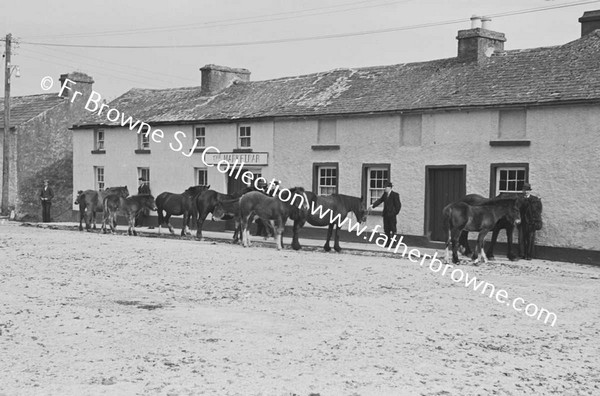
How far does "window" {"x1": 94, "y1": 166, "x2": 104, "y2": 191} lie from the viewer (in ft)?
129

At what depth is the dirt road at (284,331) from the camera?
8.97 m

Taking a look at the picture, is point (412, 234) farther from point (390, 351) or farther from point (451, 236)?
point (390, 351)

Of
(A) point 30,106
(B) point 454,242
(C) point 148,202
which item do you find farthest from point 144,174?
(B) point 454,242

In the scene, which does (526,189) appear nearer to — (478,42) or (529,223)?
(529,223)

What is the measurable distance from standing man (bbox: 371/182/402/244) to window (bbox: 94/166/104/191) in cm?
1780

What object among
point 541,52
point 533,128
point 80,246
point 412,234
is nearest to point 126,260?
point 80,246

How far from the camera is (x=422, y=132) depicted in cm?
2630

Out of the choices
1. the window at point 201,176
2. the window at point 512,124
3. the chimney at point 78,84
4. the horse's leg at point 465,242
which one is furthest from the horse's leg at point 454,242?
the chimney at point 78,84

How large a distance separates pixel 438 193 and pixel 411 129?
220cm

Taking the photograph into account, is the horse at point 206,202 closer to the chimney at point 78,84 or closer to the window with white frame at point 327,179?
→ the window with white frame at point 327,179

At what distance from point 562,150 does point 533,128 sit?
1.07 meters

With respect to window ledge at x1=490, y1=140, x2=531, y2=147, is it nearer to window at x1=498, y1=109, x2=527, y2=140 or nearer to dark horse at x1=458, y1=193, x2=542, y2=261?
window at x1=498, y1=109, x2=527, y2=140

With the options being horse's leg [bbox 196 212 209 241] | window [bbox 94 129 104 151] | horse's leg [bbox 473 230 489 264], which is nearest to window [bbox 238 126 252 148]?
horse's leg [bbox 196 212 209 241]

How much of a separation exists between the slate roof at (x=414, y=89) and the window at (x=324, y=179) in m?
1.83
